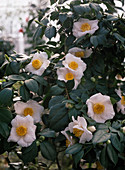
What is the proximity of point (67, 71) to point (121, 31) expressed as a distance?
1.18 feet

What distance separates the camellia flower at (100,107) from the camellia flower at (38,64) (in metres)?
0.24

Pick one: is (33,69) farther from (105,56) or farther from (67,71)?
(105,56)

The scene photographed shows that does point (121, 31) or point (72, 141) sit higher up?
point (121, 31)

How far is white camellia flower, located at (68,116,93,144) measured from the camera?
2.81ft

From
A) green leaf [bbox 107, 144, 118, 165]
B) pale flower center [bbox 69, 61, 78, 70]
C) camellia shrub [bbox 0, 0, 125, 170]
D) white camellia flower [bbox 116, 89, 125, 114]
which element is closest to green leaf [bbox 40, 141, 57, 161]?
camellia shrub [bbox 0, 0, 125, 170]

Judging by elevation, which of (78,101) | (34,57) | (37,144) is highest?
(34,57)

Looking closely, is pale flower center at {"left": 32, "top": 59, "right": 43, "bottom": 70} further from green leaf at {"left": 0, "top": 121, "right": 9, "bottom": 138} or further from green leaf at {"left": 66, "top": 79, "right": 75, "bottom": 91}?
green leaf at {"left": 0, "top": 121, "right": 9, "bottom": 138}

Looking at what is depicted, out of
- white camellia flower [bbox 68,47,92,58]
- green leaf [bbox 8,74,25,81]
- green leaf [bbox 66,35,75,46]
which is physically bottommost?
green leaf [bbox 8,74,25,81]

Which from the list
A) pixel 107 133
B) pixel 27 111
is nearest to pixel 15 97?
pixel 27 111

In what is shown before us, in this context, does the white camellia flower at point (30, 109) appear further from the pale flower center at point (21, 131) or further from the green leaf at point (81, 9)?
the green leaf at point (81, 9)

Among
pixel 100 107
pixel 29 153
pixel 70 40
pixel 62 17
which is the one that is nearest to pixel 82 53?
pixel 70 40

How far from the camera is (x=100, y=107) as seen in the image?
3.24ft

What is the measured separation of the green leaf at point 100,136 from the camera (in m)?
0.81

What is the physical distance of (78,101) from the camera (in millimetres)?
973
